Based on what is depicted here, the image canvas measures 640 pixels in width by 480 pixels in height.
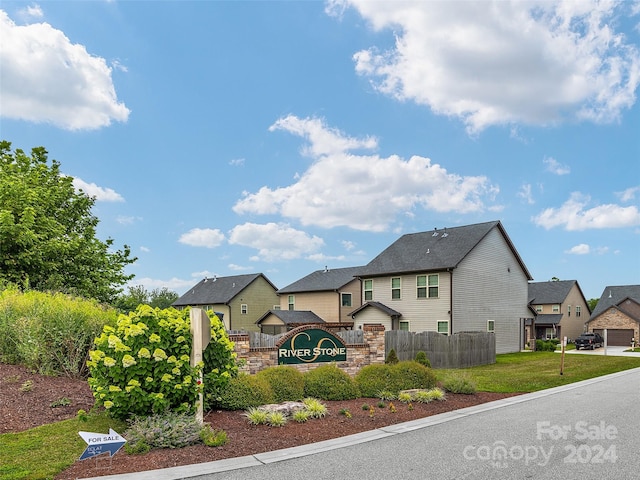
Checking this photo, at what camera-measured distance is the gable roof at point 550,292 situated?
4741 centimetres

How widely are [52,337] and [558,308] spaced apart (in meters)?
46.1

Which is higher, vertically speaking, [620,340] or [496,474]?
[496,474]

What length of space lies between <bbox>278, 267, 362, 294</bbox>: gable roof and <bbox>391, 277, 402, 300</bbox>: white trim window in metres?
9.06

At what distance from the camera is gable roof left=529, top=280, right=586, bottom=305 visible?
156ft

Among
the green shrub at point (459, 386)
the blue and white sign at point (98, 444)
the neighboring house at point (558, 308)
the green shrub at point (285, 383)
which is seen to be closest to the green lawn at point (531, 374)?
the green shrub at point (459, 386)

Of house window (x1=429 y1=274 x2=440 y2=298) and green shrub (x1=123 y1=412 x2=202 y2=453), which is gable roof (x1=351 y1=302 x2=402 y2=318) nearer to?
house window (x1=429 y1=274 x2=440 y2=298)

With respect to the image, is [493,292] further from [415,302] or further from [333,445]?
[333,445]

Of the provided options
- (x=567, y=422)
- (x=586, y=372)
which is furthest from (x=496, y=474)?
(x=586, y=372)

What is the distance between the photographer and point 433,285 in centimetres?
2920

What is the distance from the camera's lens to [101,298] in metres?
26.5

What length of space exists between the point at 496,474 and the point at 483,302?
82.2 feet

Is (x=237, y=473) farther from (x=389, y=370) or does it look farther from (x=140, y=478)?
(x=389, y=370)

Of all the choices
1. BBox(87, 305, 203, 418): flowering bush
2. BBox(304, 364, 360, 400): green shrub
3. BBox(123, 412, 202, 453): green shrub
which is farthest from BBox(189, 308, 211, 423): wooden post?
BBox(304, 364, 360, 400): green shrub

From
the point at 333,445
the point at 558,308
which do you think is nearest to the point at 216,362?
the point at 333,445
